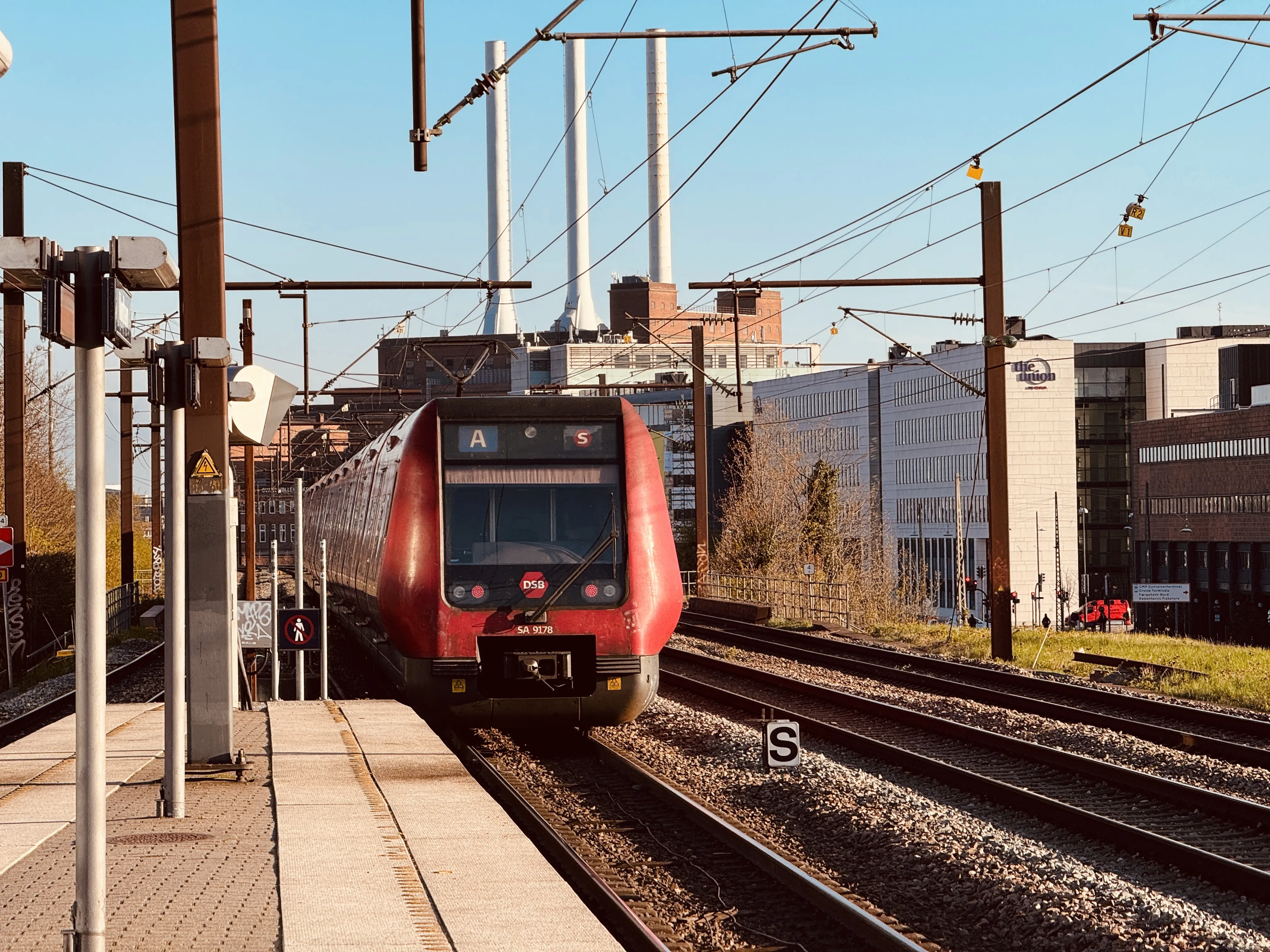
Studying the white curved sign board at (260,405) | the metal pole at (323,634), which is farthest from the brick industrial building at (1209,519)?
the white curved sign board at (260,405)

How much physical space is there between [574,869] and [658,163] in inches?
6173

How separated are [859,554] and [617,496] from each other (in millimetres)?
51170

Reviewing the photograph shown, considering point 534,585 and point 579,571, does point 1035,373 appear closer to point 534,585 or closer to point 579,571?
point 579,571

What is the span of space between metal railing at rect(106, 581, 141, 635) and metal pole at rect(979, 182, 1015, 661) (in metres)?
19.1

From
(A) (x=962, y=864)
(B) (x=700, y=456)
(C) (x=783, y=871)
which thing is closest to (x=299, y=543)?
(C) (x=783, y=871)

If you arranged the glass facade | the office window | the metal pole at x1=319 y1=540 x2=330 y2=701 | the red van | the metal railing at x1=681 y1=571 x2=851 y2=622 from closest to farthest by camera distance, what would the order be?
the metal pole at x1=319 y1=540 x2=330 y2=701 < the metal railing at x1=681 y1=571 x2=851 y2=622 < the red van < the office window < the glass facade

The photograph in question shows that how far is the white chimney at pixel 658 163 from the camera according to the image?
535 feet

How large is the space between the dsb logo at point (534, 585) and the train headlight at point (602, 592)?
13.1 inches

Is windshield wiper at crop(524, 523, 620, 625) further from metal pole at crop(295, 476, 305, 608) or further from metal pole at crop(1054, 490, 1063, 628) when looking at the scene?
metal pole at crop(1054, 490, 1063, 628)

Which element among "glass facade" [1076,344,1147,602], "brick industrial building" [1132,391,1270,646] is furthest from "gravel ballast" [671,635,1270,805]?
"glass facade" [1076,344,1147,602]

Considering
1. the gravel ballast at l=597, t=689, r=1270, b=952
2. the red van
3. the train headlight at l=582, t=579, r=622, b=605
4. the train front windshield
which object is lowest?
the red van

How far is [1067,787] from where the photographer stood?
12711 millimetres

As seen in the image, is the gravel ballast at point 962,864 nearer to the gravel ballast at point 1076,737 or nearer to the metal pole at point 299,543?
the gravel ballast at point 1076,737

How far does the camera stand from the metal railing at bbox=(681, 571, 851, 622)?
36.2 m
